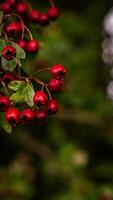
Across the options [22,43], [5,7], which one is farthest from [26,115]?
[5,7]

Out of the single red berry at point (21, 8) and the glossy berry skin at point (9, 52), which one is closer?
the glossy berry skin at point (9, 52)

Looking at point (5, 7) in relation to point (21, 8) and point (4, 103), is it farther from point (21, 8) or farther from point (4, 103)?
point (4, 103)

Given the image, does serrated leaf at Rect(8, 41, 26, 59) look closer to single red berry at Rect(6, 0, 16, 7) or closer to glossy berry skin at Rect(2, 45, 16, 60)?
glossy berry skin at Rect(2, 45, 16, 60)

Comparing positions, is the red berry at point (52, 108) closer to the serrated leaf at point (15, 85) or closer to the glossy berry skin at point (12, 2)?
the serrated leaf at point (15, 85)

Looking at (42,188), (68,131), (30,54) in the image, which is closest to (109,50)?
(68,131)

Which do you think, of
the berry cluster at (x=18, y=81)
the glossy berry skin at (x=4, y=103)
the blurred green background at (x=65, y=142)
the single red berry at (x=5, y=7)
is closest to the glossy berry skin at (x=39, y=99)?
the berry cluster at (x=18, y=81)

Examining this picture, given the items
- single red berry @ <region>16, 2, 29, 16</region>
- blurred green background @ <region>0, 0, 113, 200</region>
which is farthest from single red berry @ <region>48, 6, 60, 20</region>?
blurred green background @ <region>0, 0, 113, 200</region>

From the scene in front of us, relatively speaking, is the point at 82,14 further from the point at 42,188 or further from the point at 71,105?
the point at 42,188

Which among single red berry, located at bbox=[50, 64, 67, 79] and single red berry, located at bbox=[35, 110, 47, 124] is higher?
single red berry, located at bbox=[50, 64, 67, 79]
